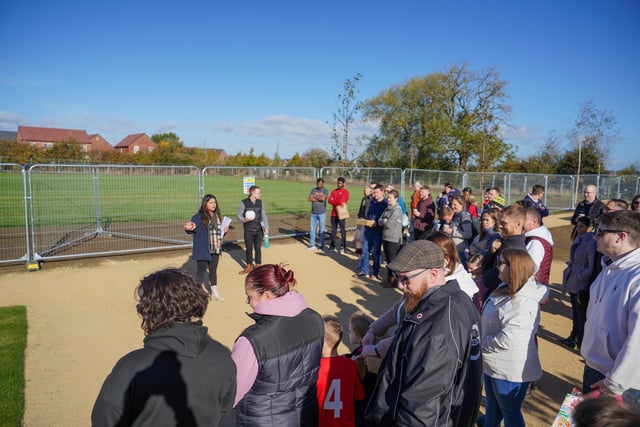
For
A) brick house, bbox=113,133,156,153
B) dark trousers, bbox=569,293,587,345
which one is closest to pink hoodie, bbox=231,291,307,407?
dark trousers, bbox=569,293,587,345

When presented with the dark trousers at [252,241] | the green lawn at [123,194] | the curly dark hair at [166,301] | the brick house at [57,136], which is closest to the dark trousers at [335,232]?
the dark trousers at [252,241]

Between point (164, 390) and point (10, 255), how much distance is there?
10478 millimetres

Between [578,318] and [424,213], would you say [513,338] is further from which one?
[424,213]

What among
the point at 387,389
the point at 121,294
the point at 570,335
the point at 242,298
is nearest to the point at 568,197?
the point at 570,335

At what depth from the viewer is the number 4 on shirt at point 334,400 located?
2594 mm

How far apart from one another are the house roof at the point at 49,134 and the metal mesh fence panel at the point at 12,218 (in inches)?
2764

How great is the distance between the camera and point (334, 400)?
2.60 m

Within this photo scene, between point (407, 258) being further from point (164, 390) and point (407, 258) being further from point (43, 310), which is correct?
point (43, 310)

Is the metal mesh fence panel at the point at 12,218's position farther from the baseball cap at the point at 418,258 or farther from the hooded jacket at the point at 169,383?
the baseball cap at the point at 418,258

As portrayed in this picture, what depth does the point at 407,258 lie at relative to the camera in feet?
7.42

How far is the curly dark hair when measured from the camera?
188 centimetres

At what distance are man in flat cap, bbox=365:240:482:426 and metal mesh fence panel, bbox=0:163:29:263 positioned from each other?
30.0 feet

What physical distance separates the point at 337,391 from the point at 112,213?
50.1 ft

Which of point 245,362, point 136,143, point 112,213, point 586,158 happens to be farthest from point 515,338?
point 136,143
